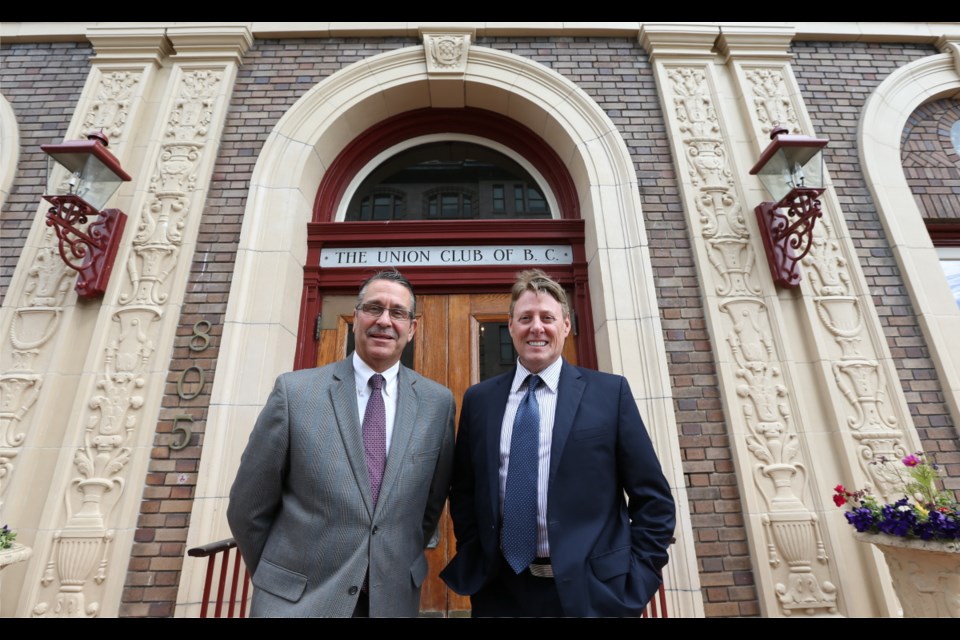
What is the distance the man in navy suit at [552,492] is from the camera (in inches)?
71.1

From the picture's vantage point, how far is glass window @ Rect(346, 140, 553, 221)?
4.88 meters

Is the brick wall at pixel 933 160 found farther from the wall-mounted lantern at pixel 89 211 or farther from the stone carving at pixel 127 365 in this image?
the wall-mounted lantern at pixel 89 211

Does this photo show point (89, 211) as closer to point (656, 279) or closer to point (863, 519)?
point (656, 279)

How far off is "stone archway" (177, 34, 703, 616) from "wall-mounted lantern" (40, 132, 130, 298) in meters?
1.02

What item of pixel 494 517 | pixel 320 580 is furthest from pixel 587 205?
pixel 320 580

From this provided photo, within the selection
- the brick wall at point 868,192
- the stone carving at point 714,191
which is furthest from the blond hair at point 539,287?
the brick wall at point 868,192

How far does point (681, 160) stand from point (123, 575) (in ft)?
17.8

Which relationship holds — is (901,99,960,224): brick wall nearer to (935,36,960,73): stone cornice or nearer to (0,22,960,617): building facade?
(0,22,960,617): building facade

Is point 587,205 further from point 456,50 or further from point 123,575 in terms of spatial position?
point 123,575

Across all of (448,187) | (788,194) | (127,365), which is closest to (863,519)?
(788,194)

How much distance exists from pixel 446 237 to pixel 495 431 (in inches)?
111

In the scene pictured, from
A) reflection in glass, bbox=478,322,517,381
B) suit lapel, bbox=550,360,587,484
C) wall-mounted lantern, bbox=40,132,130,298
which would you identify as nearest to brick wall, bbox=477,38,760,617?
reflection in glass, bbox=478,322,517,381

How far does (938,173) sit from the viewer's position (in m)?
4.55

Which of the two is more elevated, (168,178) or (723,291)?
(168,178)
